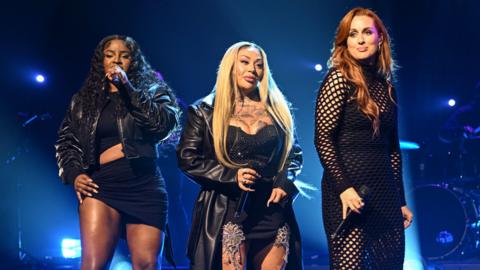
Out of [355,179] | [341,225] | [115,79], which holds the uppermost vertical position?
[115,79]

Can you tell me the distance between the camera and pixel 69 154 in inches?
165

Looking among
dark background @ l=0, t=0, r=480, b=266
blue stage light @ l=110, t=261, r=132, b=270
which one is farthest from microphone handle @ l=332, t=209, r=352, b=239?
dark background @ l=0, t=0, r=480, b=266

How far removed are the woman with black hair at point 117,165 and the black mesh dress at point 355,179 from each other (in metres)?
1.32

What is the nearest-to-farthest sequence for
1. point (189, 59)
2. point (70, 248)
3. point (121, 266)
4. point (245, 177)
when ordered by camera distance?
point (245, 177) → point (121, 266) → point (70, 248) → point (189, 59)

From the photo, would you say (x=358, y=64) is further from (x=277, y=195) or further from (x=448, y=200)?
(x=448, y=200)

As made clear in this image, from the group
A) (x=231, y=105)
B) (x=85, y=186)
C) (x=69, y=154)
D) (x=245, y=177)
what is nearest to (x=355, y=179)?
(x=245, y=177)

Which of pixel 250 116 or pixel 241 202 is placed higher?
pixel 250 116

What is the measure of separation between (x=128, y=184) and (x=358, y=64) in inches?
65.2

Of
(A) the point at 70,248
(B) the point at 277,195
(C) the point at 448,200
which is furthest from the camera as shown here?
(A) the point at 70,248

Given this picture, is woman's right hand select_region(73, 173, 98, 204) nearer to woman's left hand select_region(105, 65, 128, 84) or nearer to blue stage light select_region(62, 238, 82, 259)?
woman's left hand select_region(105, 65, 128, 84)

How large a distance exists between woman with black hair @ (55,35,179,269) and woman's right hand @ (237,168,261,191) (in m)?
0.73

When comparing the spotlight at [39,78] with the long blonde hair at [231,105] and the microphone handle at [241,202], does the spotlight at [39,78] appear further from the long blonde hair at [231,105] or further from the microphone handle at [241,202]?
the microphone handle at [241,202]

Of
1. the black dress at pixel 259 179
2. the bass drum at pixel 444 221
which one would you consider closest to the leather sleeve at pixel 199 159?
the black dress at pixel 259 179

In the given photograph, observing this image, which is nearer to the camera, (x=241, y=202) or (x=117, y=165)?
(x=241, y=202)
